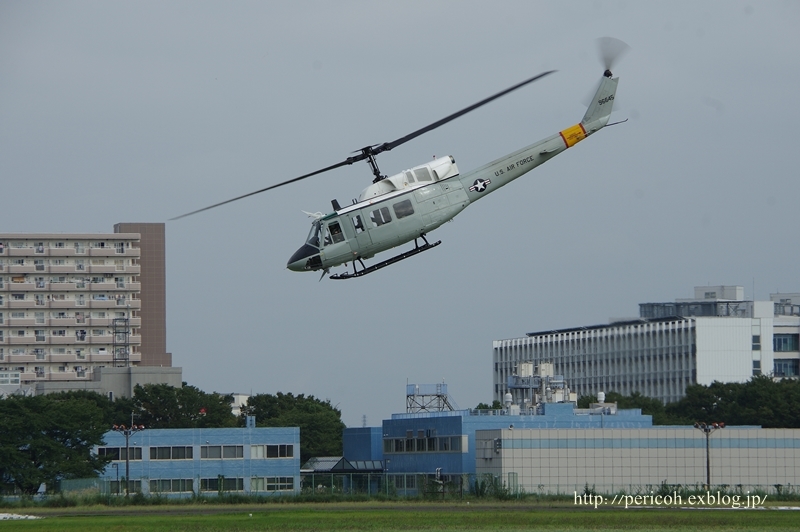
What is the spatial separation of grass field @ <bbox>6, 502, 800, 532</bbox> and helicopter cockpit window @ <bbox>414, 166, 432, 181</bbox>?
13615 millimetres

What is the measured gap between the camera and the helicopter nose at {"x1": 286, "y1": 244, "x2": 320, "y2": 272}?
48.8 meters

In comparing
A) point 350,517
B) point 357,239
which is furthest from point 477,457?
point 357,239

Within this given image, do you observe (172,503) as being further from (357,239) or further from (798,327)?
(798,327)

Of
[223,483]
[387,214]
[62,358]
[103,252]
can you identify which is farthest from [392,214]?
[62,358]

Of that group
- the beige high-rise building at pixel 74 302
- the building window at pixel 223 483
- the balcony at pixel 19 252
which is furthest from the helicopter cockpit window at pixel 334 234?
the balcony at pixel 19 252

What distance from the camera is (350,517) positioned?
198 feet

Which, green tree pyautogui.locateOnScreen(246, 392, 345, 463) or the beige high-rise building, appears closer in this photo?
green tree pyautogui.locateOnScreen(246, 392, 345, 463)

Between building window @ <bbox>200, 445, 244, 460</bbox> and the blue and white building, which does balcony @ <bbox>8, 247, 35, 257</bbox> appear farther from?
building window @ <bbox>200, 445, 244, 460</bbox>

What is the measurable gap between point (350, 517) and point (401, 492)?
30337 mm

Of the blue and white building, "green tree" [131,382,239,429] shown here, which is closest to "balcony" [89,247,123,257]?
"green tree" [131,382,239,429]

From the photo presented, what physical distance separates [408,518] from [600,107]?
66.1ft

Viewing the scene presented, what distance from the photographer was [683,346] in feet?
539

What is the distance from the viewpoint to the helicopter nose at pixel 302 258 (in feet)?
160

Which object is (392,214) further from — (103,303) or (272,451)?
(103,303)
